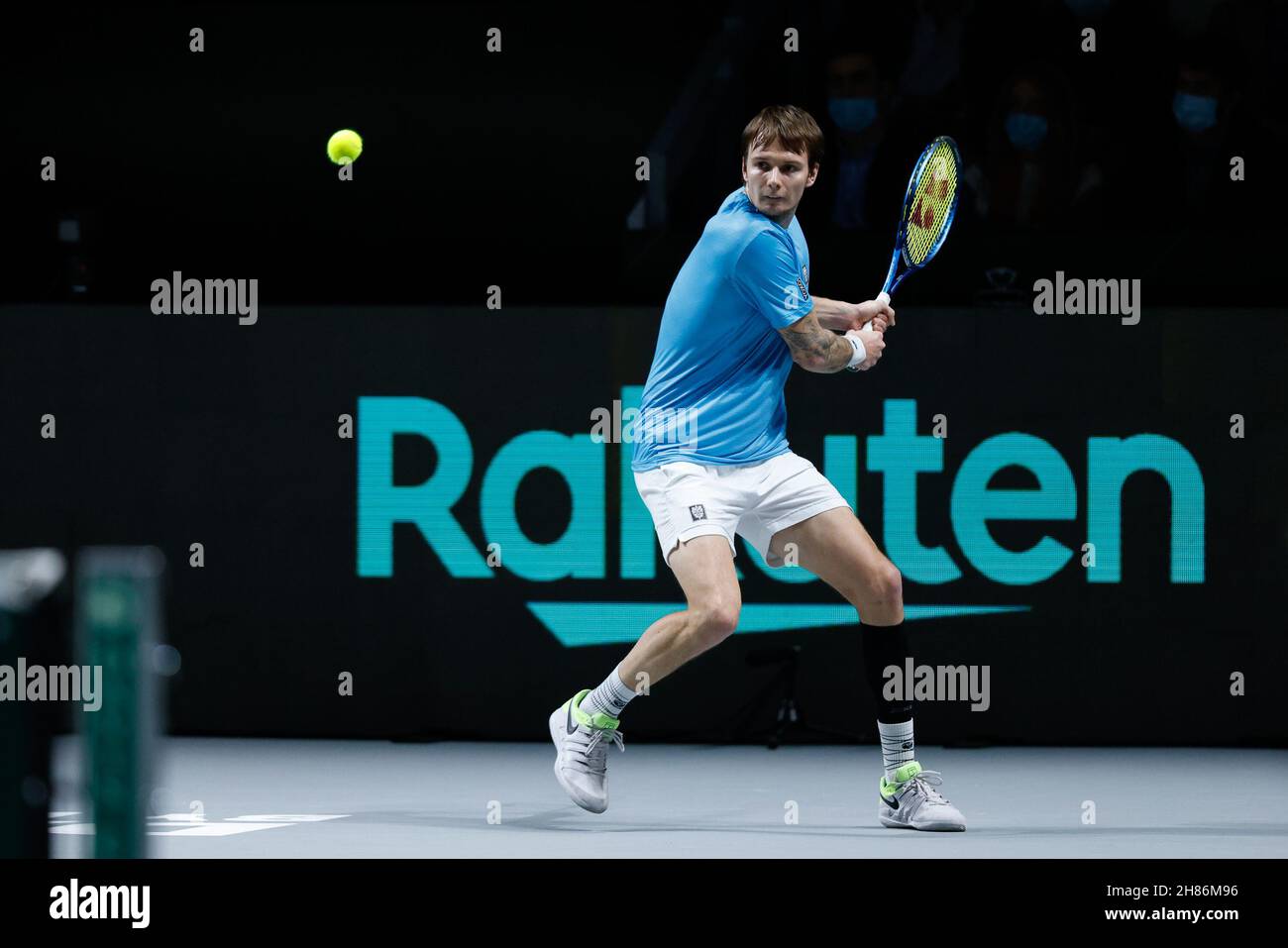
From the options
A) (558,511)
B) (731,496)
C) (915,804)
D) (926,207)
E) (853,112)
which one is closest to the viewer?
(915,804)

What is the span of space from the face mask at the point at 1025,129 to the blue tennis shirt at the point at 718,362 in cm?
312

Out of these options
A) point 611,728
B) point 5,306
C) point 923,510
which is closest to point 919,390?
point 923,510

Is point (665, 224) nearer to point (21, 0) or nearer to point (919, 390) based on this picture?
point (919, 390)

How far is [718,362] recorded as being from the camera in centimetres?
530

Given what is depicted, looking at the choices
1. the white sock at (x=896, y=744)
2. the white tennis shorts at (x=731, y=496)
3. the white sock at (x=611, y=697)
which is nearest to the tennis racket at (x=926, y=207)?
the white tennis shorts at (x=731, y=496)

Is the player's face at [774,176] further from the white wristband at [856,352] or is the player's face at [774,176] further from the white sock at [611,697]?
the white sock at [611,697]

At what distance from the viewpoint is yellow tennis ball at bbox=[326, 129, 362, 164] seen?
30.5ft

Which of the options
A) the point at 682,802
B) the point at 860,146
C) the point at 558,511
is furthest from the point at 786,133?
the point at 860,146

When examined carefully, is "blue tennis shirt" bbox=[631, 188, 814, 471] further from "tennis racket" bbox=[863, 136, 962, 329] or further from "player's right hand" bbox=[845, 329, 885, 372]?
"tennis racket" bbox=[863, 136, 962, 329]

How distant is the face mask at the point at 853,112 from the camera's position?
839 cm

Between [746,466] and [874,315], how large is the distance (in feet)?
1.83

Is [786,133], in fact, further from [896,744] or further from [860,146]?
[860,146]

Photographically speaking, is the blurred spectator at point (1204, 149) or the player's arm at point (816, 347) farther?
the blurred spectator at point (1204, 149)

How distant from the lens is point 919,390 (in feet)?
23.6
